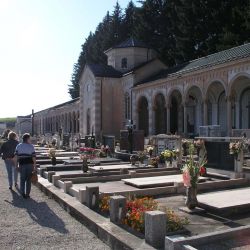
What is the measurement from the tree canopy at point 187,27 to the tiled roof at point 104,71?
26.0 ft

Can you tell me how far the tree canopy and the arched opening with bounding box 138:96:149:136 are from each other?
8.56 m

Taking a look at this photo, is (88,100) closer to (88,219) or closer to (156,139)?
(156,139)

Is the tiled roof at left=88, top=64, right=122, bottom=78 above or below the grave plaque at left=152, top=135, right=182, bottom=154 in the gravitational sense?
above

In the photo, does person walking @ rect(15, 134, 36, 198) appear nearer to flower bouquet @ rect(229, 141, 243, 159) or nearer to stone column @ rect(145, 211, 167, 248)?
stone column @ rect(145, 211, 167, 248)

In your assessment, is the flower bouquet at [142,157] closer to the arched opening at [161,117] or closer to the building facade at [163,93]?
the building facade at [163,93]

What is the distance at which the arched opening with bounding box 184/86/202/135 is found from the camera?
3300cm

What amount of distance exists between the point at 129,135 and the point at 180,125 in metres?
12.4

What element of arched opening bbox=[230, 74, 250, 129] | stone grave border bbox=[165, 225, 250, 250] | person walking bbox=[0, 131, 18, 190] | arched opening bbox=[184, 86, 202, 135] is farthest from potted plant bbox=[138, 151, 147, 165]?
arched opening bbox=[184, 86, 202, 135]

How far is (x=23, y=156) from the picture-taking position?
37.1 feet

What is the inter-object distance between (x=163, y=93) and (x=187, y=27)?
13814 millimetres

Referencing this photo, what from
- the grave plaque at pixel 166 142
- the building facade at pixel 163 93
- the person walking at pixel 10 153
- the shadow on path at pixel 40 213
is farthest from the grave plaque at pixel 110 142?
the shadow on path at pixel 40 213

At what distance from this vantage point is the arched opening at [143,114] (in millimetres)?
37469

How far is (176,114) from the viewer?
3688 centimetres

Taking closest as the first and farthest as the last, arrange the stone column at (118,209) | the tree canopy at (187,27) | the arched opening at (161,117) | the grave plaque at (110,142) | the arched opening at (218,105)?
the stone column at (118,209)
the grave plaque at (110,142)
the arched opening at (218,105)
the arched opening at (161,117)
the tree canopy at (187,27)
